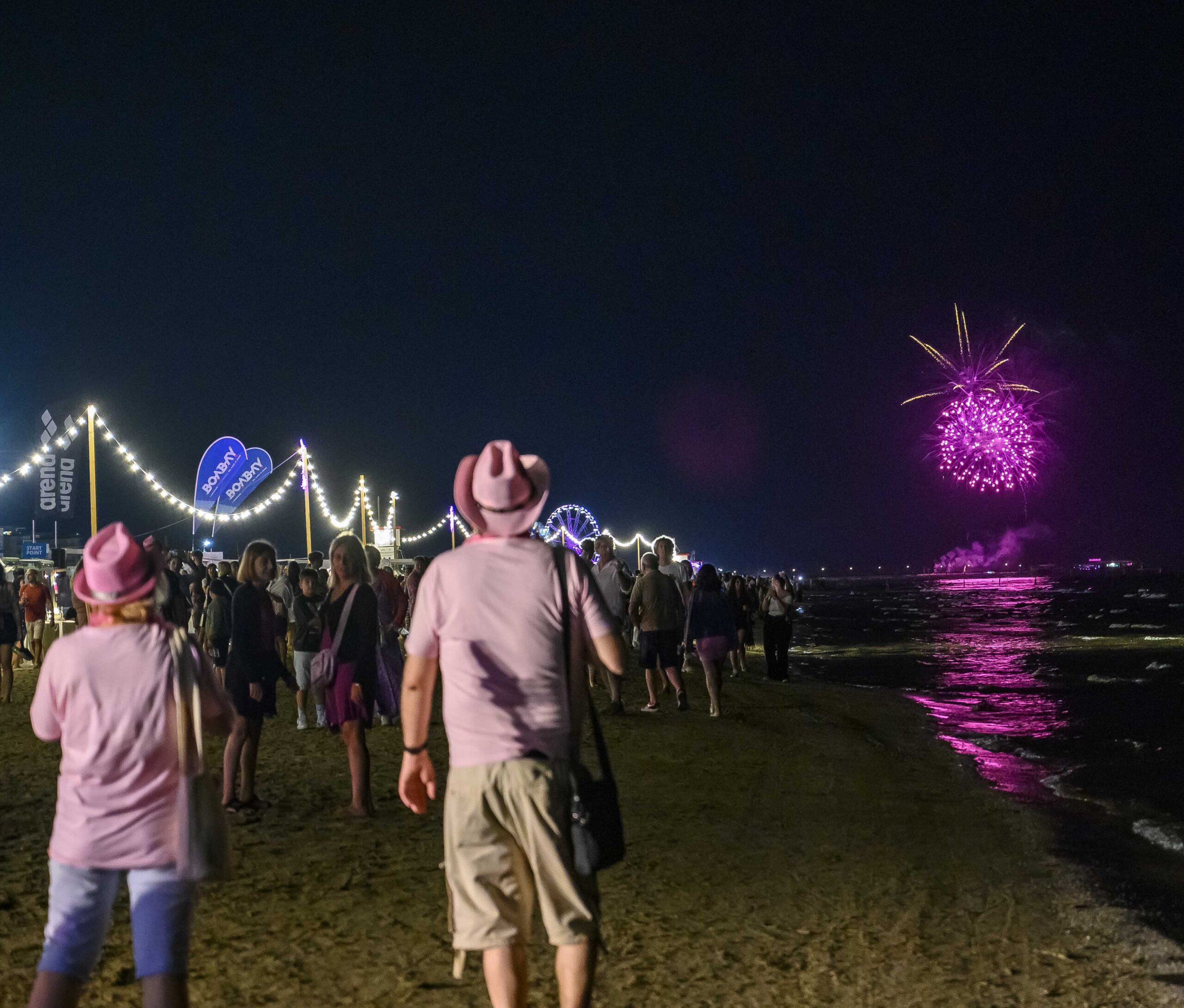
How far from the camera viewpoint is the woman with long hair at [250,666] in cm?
691

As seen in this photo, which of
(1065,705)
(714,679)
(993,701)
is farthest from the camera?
(993,701)

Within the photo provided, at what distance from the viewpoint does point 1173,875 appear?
644 cm

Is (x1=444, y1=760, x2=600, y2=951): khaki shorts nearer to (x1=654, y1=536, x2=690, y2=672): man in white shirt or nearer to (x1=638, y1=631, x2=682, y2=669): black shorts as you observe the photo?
(x1=654, y1=536, x2=690, y2=672): man in white shirt

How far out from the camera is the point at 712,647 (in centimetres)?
1242

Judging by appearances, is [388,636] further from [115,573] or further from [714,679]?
[115,573]

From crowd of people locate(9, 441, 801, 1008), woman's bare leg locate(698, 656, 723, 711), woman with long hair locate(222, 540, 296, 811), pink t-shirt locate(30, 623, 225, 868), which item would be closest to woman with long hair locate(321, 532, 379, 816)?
woman with long hair locate(222, 540, 296, 811)

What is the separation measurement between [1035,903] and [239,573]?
4.75 m

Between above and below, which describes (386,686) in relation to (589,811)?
above

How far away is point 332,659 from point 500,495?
360 cm

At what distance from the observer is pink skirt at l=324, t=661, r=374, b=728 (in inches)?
263

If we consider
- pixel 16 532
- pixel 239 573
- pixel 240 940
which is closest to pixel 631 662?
pixel 239 573

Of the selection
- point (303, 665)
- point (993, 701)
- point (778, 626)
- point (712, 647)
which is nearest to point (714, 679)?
point (712, 647)

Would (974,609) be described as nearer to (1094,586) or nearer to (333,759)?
(333,759)

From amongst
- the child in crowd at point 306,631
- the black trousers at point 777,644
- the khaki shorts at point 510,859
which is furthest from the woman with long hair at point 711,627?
the khaki shorts at point 510,859
